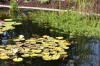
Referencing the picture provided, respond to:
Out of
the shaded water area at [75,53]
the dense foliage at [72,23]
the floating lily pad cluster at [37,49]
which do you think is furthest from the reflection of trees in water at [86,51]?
the dense foliage at [72,23]

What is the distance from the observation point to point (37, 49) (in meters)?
4.03

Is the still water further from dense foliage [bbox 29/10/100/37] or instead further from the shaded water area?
dense foliage [bbox 29/10/100/37]

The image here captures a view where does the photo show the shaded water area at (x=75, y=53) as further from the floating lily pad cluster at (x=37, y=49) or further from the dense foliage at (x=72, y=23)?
the dense foliage at (x=72, y=23)

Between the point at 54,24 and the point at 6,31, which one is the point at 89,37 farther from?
the point at 6,31

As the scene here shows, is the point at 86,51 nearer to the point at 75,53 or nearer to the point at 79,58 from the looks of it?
the point at 75,53

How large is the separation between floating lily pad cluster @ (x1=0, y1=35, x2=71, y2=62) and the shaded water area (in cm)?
10

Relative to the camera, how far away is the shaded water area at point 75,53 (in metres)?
3.59

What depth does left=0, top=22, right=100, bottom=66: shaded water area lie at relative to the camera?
3588mm

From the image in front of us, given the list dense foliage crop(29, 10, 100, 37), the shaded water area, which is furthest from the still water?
dense foliage crop(29, 10, 100, 37)

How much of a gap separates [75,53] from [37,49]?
0.71 m

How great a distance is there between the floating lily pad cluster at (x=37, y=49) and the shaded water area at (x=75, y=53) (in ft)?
0.31

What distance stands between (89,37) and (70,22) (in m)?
1.18

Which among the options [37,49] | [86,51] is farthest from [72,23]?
[37,49]

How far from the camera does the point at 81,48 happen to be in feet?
14.3
